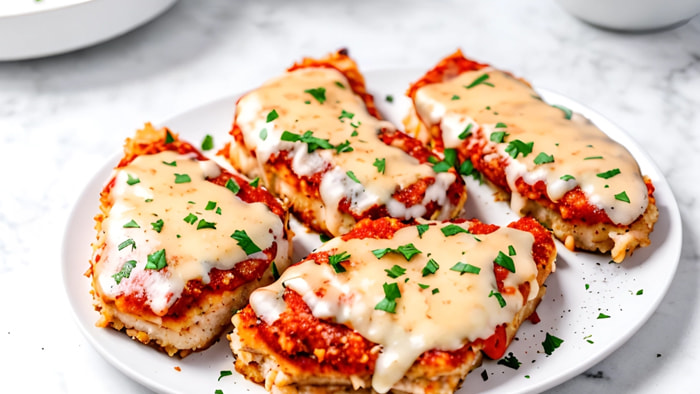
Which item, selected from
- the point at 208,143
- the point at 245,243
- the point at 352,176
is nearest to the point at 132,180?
the point at 245,243

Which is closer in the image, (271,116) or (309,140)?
(309,140)

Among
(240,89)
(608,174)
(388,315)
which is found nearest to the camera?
(388,315)

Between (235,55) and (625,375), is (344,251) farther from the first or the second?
(235,55)

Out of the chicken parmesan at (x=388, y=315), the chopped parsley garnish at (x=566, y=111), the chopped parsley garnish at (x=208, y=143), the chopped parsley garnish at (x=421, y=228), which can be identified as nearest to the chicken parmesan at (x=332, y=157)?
the chopped parsley garnish at (x=208, y=143)

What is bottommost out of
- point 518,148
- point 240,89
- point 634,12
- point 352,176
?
point 240,89

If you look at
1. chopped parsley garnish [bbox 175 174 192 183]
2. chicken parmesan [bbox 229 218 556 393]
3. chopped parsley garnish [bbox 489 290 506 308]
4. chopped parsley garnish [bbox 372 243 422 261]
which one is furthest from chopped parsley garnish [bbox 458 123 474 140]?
chopped parsley garnish [bbox 175 174 192 183]

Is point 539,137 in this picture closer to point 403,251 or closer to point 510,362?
point 403,251

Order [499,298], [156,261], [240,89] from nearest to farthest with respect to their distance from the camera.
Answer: [499,298] → [156,261] → [240,89]
